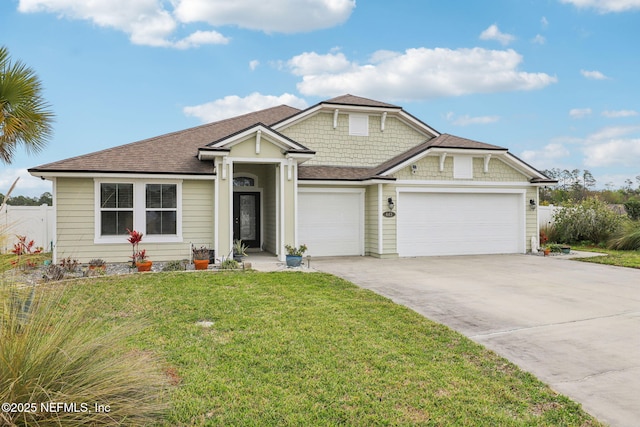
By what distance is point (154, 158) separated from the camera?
13.1 meters

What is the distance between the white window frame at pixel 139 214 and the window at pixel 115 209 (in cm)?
10

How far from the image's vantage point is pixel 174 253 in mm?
12742

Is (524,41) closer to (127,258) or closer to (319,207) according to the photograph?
(319,207)

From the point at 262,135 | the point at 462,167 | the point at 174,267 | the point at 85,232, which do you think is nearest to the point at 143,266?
the point at 174,267

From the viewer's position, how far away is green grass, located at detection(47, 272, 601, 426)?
3506 mm

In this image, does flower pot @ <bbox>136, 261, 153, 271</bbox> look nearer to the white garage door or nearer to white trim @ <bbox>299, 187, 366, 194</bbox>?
the white garage door

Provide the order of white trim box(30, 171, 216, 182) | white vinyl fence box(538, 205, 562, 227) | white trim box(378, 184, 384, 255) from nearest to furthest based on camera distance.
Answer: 1. white trim box(30, 171, 216, 182)
2. white trim box(378, 184, 384, 255)
3. white vinyl fence box(538, 205, 562, 227)

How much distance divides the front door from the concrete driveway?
3747mm

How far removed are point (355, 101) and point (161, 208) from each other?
27.7ft

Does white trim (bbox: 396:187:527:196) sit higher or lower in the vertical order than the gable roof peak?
lower

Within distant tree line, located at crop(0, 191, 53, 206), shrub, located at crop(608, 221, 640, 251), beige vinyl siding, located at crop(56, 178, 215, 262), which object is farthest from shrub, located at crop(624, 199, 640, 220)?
distant tree line, located at crop(0, 191, 53, 206)

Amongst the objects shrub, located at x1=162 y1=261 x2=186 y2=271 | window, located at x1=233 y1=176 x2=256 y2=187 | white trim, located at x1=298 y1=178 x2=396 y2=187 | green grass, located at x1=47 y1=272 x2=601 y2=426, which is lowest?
green grass, located at x1=47 y1=272 x2=601 y2=426

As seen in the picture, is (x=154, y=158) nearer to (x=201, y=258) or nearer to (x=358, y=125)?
(x=201, y=258)

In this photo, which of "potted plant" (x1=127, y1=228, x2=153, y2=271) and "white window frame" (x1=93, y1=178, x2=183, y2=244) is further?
"white window frame" (x1=93, y1=178, x2=183, y2=244)
